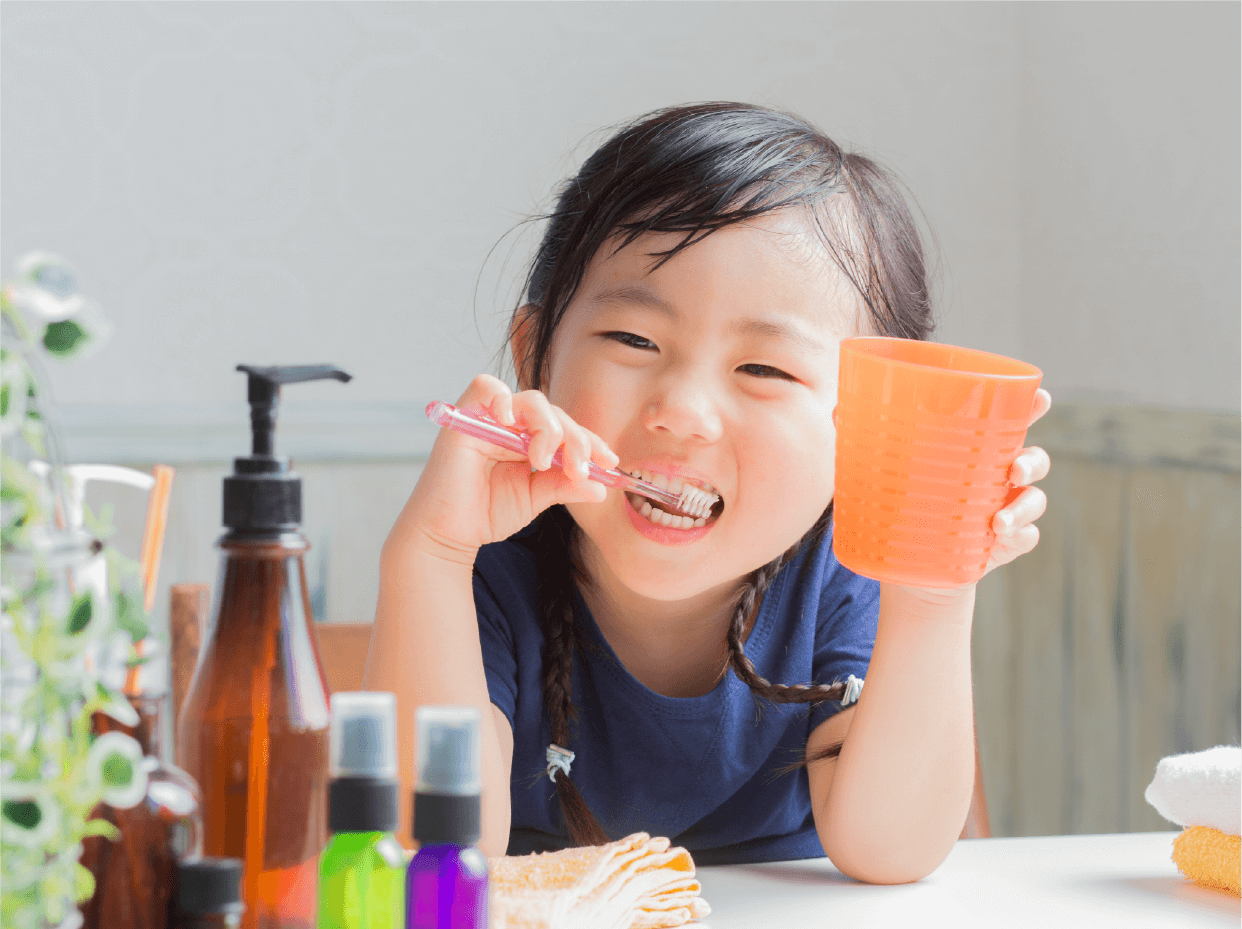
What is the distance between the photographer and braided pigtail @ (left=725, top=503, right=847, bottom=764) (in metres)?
1.00

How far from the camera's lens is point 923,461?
0.60 metres

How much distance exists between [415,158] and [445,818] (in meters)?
1.58

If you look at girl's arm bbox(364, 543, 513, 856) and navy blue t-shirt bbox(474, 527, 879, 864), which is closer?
girl's arm bbox(364, 543, 513, 856)

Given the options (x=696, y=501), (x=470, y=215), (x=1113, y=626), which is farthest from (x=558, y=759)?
(x=470, y=215)

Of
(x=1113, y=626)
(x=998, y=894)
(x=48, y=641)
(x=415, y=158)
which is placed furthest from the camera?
(x=415, y=158)

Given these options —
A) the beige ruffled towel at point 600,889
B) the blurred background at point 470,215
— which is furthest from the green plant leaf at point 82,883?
the blurred background at point 470,215

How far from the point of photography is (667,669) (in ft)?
3.71

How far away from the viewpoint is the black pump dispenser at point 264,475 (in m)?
0.41

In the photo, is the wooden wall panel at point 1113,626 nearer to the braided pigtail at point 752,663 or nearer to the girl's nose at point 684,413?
the braided pigtail at point 752,663

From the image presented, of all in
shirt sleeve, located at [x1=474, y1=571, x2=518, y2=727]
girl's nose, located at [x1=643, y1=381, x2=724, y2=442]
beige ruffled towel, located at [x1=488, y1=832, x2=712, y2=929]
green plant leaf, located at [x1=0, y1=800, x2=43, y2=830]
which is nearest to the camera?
green plant leaf, located at [x1=0, y1=800, x2=43, y2=830]

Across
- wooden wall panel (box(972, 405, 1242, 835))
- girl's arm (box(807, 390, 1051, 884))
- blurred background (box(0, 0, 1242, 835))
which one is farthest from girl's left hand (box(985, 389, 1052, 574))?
blurred background (box(0, 0, 1242, 835))

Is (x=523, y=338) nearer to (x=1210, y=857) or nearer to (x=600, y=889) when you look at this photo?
(x=600, y=889)

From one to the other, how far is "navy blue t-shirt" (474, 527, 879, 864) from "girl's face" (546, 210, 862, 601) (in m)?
0.21

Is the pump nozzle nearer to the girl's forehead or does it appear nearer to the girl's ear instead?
the girl's forehead
